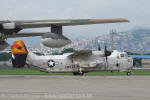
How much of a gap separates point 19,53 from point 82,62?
350 inches

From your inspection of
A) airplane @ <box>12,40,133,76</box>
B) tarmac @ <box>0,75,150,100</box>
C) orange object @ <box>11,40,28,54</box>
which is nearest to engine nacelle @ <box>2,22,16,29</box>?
tarmac @ <box>0,75,150,100</box>

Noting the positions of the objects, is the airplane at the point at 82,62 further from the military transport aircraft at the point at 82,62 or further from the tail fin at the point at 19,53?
the tail fin at the point at 19,53

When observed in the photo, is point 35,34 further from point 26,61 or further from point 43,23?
point 26,61

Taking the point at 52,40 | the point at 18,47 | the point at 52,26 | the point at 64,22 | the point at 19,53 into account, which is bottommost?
the point at 19,53

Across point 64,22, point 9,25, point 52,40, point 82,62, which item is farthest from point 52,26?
point 82,62

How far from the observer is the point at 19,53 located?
4059 centimetres

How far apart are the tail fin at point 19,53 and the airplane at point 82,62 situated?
1.15m

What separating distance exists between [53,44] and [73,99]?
1414cm

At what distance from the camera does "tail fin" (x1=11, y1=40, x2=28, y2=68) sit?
39.7 meters

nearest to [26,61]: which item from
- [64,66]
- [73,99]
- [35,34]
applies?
[64,66]

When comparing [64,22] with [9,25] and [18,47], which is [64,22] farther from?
[18,47]

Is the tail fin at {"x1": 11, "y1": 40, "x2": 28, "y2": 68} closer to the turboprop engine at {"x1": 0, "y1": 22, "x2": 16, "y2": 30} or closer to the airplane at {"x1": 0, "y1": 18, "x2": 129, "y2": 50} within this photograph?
the airplane at {"x1": 0, "y1": 18, "x2": 129, "y2": 50}

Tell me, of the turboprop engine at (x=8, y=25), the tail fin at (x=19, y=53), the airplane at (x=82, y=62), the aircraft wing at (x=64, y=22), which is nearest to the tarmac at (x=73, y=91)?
the aircraft wing at (x=64, y=22)

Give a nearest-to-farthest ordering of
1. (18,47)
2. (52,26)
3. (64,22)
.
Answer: (64,22) < (52,26) < (18,47)
